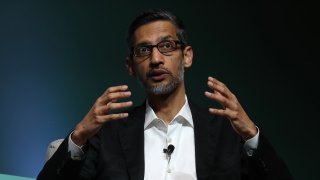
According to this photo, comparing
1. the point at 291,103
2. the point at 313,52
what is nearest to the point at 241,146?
the point at 291,103

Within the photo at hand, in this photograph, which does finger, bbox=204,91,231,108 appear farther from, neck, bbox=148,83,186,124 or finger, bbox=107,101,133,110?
neck, bbox=148,83,186,124

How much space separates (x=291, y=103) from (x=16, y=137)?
6.15 feet

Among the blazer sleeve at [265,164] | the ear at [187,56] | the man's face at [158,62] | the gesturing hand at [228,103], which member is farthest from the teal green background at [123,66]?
the gesturing hand at [228,103]

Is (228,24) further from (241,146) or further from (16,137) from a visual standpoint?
(16,137)

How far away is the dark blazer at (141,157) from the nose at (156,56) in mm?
299

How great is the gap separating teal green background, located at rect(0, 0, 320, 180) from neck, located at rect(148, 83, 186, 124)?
25.8 inches

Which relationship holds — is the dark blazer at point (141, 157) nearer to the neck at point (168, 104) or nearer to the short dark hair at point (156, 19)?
the neck at point (168, 104)

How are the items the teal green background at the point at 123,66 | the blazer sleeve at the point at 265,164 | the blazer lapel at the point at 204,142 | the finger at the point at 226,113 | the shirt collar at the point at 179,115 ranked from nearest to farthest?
the finger at the point at 226,113 → the blazer sleeve at the point at 265,164 → the blazer lapel at the point at 204,142 → the shirt collar at the point at 179,115 → the teal green background at the point at 123,66

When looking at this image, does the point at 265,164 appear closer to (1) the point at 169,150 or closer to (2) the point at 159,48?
(1) the point at 169,150

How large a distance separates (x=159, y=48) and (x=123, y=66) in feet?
2.96

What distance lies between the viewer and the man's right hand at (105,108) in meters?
1.39

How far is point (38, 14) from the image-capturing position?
8.71 feet

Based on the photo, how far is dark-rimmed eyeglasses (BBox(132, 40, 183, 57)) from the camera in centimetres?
169

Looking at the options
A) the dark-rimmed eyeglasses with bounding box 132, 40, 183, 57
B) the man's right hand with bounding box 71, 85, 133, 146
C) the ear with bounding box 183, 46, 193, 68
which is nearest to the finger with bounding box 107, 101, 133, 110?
the man's right hand with bounding box 71, 85, 133, 146
